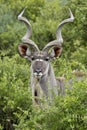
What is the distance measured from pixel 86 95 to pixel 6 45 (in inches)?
442

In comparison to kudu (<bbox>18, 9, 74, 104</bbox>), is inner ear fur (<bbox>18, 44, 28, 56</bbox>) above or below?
above

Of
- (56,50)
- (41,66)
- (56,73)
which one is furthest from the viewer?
(56,73)

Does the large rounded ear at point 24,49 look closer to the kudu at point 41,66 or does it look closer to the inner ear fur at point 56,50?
the kudu at point 41,66

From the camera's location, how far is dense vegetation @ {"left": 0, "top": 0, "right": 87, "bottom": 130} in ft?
18.4

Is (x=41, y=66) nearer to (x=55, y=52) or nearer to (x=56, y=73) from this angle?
(x=55, y=52)

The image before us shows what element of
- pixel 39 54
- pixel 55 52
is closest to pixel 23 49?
pixel 39 54

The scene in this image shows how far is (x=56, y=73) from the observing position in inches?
370

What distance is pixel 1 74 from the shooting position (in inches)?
342

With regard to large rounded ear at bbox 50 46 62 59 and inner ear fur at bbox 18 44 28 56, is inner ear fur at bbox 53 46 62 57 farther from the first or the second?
inner ear fur at bbox 18 44 28 56

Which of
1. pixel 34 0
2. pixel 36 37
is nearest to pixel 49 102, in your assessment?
pixel 36 37

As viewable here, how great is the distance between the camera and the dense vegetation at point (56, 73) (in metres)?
5.59

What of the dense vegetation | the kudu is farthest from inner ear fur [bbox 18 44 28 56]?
the dense vegetation

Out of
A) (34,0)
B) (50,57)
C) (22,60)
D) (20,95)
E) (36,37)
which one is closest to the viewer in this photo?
(20,95)

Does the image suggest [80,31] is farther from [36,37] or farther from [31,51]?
[31,51]
